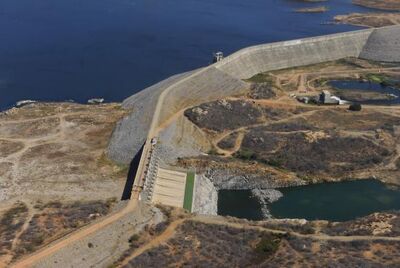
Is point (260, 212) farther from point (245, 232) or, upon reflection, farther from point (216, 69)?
point (216, 69)

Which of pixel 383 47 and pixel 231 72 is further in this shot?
pixel 383 47

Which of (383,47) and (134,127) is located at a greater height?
(383,47)

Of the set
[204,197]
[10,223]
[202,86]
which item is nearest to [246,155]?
[204,197]

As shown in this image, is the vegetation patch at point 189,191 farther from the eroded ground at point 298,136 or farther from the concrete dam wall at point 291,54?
the concrete dam wall at point 291,54


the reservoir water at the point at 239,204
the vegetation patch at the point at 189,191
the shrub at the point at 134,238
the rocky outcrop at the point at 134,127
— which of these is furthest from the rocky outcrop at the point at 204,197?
the shrub at the point at 134,238

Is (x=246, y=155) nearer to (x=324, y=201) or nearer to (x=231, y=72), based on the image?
(x=324, y=201)
